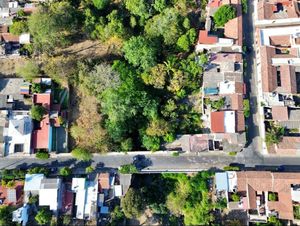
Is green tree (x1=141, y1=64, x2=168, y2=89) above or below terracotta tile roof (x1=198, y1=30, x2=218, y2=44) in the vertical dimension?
below

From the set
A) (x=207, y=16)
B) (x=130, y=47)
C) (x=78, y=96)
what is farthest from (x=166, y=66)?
(x=78, y=96)

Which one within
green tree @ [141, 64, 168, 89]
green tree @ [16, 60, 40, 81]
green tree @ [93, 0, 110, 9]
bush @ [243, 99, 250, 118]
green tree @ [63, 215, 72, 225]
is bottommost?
green tree @ [63, 215, 72, 225]

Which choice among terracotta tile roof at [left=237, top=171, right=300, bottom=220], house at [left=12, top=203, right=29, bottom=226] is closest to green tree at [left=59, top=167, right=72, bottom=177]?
house at [left=12, top=203, right=29, bottom=226]

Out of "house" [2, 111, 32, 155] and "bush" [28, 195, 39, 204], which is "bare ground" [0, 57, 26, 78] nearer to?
"house" [2, 111, 32, 155]

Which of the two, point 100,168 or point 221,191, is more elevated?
point 100,168

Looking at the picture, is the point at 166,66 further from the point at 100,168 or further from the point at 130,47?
the point at 100,168

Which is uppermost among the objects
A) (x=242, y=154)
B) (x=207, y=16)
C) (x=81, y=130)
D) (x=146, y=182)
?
(x=207, y=16)
